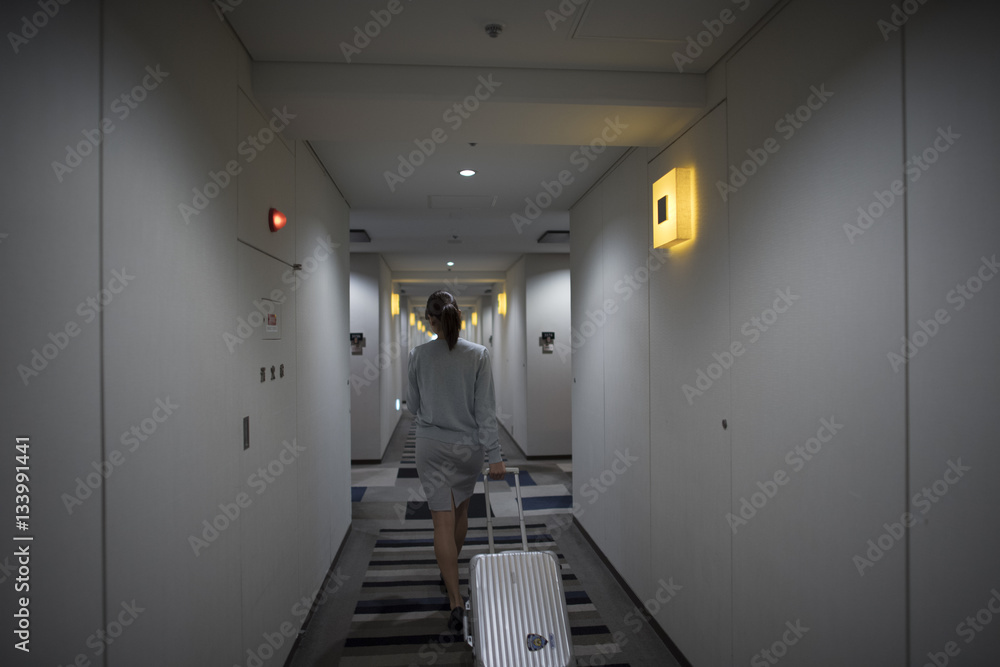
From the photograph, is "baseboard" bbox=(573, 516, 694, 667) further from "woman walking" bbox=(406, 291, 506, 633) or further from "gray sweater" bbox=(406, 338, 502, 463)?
"gray sweater" bbox=(406, 338, 502, 463)

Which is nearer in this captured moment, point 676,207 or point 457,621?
point 676,207

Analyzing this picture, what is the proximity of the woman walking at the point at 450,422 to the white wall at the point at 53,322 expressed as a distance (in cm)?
202

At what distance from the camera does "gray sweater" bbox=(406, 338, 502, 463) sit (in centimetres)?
326

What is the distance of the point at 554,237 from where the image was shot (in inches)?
261

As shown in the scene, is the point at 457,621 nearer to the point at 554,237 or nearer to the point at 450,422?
the point at 450,422

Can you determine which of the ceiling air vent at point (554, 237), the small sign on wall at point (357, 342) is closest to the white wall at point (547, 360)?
the ceiling air vent at point (554, 237)

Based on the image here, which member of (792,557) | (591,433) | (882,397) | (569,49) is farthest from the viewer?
(591,433)

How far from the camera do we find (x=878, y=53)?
154 centimetres

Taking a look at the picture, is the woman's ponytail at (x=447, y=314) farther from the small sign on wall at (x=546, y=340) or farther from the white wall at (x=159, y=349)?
the small sign on wall at (x=546, y=340)

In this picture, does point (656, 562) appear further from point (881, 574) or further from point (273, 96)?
point (273, 96)

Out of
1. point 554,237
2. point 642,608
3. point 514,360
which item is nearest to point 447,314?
point 642,608

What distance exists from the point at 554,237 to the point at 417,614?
14.6ft

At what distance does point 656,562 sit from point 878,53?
2607 mm

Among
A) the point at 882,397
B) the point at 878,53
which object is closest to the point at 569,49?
the point at 878,53
